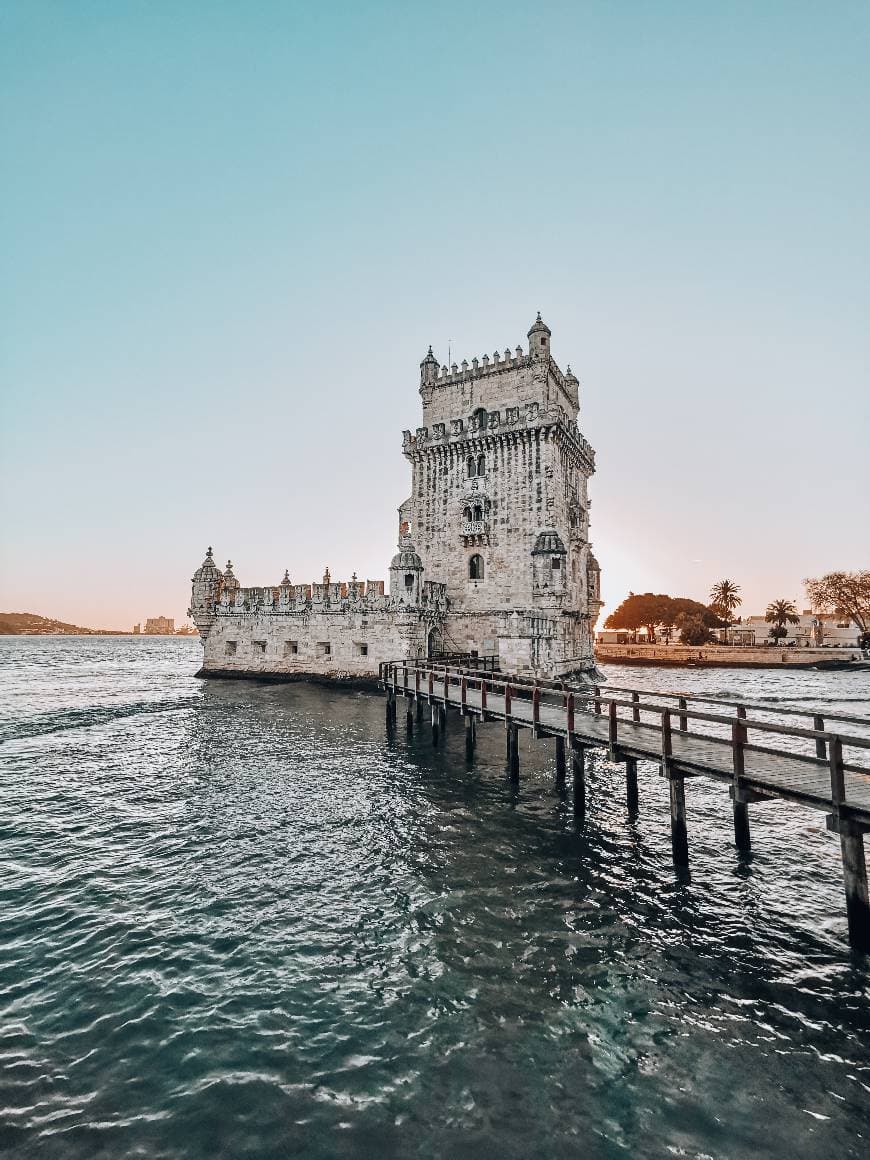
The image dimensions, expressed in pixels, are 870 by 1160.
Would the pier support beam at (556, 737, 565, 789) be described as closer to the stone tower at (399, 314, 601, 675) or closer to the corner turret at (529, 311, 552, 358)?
the stone tower at (399, 314, 601, 675)

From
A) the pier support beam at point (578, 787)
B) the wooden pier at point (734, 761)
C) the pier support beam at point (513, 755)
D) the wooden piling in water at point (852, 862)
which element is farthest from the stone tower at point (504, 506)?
the wooden piling in water at point (852, 862)

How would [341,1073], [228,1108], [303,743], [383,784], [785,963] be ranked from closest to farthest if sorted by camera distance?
[228,1108]
[341,1073]
[785,963]
[383,784]
[303,743]

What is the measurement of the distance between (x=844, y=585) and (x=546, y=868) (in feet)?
292

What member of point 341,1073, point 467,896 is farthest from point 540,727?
point 341,1073

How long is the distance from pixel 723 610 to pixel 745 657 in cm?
2608

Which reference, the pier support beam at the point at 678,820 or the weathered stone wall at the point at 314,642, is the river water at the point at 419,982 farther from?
the weathered stone wall at the point at 314,642

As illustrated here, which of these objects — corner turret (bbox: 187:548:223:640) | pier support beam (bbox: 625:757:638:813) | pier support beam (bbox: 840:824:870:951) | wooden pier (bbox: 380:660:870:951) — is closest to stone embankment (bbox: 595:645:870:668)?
corner turret (bbox: 187:548:223:640)

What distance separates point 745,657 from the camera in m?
76.4

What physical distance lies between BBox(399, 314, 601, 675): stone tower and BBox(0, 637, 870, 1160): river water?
61.6 feet

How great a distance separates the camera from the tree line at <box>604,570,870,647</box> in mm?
79750

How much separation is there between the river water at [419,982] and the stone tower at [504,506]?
18766mm

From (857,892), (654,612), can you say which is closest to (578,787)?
(857,892)

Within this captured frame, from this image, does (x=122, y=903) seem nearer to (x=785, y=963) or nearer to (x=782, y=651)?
(x=785, y=963)

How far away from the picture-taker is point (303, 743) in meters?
22.1
